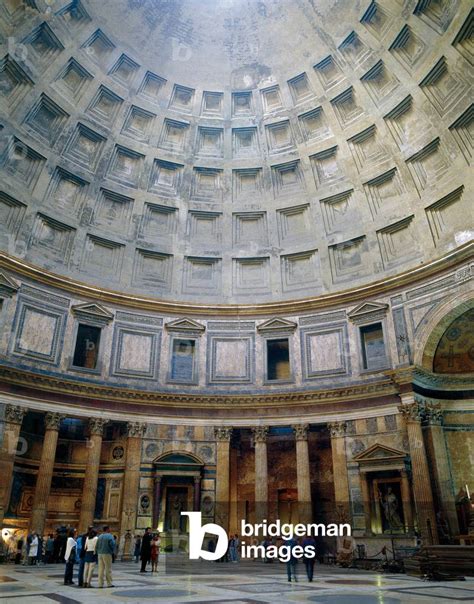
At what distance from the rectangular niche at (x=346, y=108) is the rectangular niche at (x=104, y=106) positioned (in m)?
13.2

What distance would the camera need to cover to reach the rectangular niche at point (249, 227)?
108 ft

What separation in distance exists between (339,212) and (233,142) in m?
8.39

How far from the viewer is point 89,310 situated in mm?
28484

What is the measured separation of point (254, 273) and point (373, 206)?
8.37 metres

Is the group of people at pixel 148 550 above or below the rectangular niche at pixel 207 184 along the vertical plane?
below

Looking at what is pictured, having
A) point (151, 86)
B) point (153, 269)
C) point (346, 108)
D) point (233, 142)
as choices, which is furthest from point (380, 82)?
point (153, 269)

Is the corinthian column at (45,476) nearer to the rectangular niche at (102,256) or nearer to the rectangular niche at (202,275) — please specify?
the rectangular niche at (102,256)

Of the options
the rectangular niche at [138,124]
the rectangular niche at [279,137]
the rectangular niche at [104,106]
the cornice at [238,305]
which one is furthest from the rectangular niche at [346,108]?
the rectangular niche at [104,106]

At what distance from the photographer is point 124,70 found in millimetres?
30266

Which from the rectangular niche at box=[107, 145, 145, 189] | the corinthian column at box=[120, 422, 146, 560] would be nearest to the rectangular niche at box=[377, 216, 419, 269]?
the rectangular niche at box=[107, 145, 145, 189]

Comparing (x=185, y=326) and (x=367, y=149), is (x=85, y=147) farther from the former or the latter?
(x=367, y=149)

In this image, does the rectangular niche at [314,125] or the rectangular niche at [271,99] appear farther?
the rectangular niche at [271,99]

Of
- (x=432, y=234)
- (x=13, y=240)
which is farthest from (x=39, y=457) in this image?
(x=432, y=234)

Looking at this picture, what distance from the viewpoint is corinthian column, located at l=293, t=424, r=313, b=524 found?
2571 centimetres
